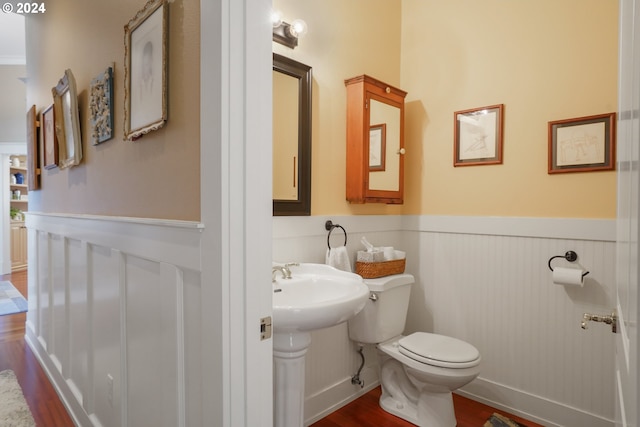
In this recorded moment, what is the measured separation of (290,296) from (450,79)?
1.75 metres

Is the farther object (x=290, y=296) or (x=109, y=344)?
(x=290, y=296)

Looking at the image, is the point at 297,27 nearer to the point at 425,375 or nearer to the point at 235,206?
the point at 235,206

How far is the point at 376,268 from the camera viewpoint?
2.17 meters

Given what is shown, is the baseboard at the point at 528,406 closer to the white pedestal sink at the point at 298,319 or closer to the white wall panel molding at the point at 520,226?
the white wall panel molding at the point at 520,226

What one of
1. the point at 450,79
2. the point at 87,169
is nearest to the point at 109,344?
the point at 87,169

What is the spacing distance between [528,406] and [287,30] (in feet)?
8.01

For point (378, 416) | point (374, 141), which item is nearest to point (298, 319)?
point (378, 416)

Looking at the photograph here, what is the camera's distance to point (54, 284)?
2.23m

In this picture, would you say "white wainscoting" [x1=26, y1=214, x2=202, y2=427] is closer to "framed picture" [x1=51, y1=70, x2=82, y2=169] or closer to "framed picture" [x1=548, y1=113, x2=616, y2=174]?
"framed picture" [x1=51, y1=70, x2=82, y2=169]

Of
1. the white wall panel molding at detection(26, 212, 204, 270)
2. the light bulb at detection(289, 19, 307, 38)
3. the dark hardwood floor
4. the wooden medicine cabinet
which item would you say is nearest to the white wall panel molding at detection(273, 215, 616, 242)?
the wooden medicine cabinet

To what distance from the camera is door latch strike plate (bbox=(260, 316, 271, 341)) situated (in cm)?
91

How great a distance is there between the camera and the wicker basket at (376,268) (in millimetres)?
2154

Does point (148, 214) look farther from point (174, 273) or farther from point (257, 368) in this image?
point (257, 368)

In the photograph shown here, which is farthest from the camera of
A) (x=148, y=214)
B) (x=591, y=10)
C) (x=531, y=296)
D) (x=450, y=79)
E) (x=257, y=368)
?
(x=450, y=79)
